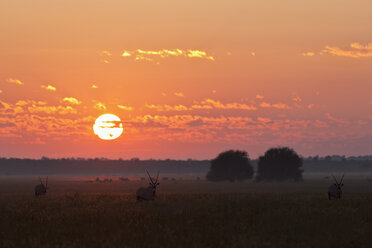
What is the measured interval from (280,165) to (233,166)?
10.4m

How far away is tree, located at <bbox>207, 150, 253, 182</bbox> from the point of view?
12171 centimetres

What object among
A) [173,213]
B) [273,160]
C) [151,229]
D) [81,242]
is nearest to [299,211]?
[173,213]

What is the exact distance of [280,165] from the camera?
11700 cm

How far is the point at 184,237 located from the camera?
70.1ft

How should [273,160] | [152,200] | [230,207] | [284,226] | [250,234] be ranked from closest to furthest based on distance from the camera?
[250,234] < [284,226] < [230,207] < [152,200] < [273,160]

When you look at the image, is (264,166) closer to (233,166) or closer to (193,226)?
(233,166)

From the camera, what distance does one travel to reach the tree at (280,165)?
115562 millimetres

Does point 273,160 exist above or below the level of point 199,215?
above

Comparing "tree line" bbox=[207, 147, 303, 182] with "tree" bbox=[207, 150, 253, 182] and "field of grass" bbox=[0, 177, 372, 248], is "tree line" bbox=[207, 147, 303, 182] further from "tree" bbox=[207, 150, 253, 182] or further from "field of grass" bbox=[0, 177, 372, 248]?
"field of grass" bbox=[0, 177, 372, 248]

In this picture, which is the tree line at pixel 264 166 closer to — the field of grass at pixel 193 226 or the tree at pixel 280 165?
the tree at pixel 280 165

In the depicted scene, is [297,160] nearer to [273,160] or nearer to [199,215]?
[273,160]

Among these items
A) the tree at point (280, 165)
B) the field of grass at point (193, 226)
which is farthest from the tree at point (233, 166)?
the field of grass at point (193, 226)

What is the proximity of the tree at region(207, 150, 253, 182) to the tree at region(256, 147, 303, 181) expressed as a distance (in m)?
4.22

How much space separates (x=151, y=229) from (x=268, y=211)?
8403 mm
